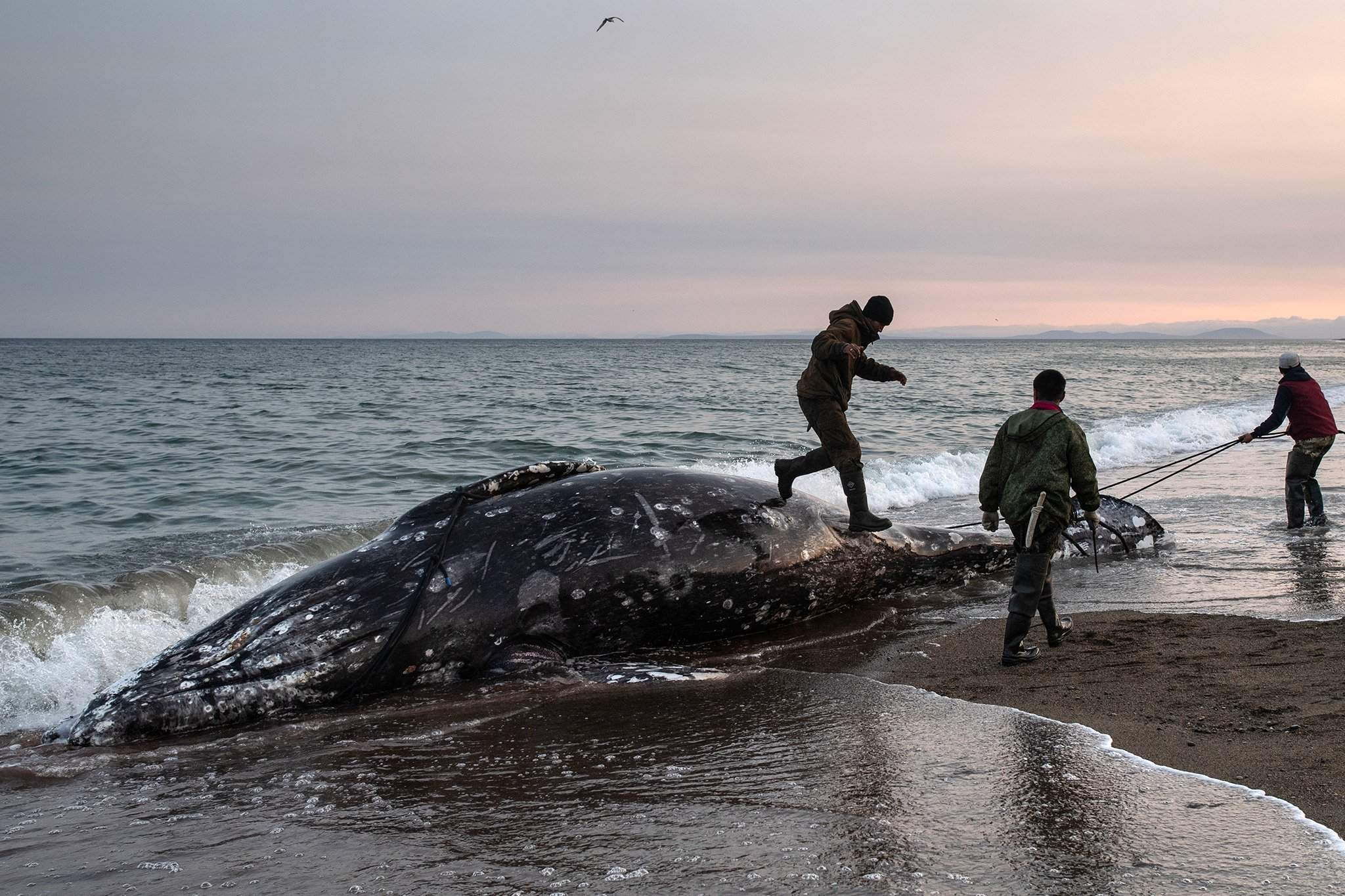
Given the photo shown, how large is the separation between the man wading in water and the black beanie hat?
1 cm

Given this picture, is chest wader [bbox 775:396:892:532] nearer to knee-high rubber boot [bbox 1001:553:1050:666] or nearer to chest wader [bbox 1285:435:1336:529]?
knee-high rubber boot [bbox 1001:553:1050:666]

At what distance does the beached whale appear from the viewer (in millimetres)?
5918

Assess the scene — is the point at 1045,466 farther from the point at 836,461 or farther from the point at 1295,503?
the point at 1295,503

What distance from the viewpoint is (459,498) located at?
6.96 meters

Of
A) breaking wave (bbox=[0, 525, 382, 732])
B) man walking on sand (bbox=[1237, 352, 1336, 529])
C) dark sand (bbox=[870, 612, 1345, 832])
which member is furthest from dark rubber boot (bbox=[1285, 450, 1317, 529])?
breaking wave (bbox=[0, 525, 382, 732])

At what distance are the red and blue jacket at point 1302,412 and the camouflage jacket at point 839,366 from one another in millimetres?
5808

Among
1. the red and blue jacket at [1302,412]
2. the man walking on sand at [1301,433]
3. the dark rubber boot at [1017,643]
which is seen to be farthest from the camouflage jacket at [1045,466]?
the red and blue jacket at [1302,412]

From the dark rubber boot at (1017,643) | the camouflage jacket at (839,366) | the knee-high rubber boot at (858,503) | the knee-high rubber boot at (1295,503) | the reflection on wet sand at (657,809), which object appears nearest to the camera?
the reflection on wet sand at (657,809)

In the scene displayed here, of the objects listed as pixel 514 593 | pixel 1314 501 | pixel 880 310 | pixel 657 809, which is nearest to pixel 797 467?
pixel 880 310

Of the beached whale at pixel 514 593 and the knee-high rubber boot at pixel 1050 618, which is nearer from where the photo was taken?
the beached whale at pixel 514 593

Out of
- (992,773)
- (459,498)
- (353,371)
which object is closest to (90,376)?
(353,371)

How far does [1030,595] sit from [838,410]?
2249mm

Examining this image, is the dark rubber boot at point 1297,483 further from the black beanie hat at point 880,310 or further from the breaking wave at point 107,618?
the breaking wave at point 107,618

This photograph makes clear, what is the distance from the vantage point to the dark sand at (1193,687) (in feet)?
13.7
